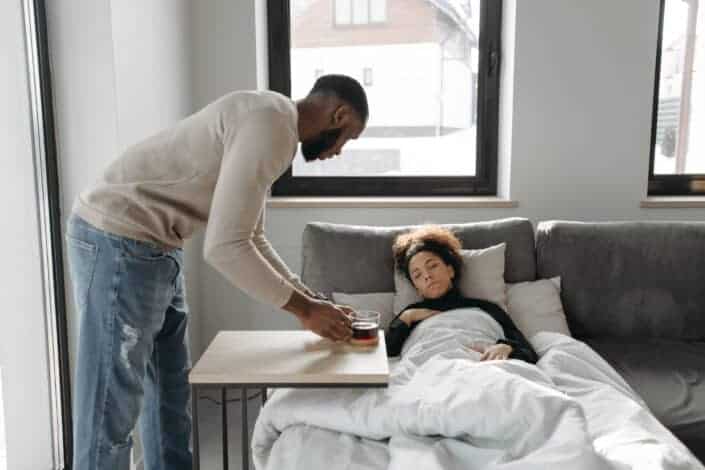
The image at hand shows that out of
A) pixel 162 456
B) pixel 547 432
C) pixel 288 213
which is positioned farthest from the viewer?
pixel 288 213

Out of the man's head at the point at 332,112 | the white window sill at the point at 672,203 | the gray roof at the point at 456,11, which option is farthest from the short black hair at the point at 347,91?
the white window sill at the point at 672,203

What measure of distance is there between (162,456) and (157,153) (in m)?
0.85

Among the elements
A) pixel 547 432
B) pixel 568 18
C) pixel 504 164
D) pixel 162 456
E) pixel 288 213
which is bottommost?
pixel 162 456

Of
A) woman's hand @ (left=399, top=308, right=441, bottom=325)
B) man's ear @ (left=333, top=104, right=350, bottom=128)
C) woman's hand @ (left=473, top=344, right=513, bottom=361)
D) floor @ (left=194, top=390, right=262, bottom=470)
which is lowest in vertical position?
floor @ (left=194, top=390, right=262, bottom=470)

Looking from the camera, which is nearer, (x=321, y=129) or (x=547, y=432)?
(x=547, y=432)

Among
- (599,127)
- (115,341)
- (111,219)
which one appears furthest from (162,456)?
(599,127)

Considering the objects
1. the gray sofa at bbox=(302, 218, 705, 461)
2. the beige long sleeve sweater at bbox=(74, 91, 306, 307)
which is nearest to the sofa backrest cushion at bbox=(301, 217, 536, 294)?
the gray sofa at bbox=(302, 218, 705, 461)

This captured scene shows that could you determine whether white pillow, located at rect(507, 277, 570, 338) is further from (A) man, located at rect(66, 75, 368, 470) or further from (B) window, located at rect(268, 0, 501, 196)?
(A) man, located at rect(66, 75, 368, 470)

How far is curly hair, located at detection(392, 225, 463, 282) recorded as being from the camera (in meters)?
2.03

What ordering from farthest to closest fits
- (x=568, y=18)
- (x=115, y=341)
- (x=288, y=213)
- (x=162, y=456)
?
1. (x=288, y=213)
2. (x=568, y=18)
3. (x=162, y=456)
4. (x=115, y=341)

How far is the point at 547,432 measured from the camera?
3.69 feet

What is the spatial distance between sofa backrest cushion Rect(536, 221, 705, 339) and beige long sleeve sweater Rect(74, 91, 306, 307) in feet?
4.22

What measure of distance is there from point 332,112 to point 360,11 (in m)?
1.55

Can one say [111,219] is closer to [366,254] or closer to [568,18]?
[366,254]
